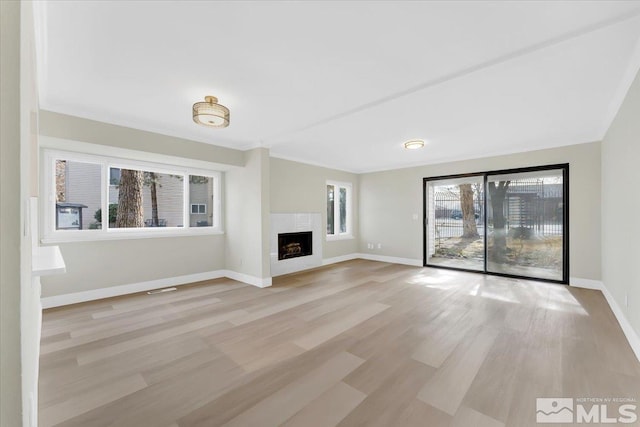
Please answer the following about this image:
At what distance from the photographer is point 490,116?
322cm

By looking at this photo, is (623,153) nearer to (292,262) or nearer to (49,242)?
(292,262)

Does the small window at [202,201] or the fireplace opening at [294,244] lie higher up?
the small window at [202,201]

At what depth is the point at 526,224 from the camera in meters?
4.75

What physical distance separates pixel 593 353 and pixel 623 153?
2.01m

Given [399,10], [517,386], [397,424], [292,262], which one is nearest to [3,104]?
[399,10]

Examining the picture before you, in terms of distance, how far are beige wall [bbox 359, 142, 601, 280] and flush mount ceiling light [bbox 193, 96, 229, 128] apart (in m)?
4.66

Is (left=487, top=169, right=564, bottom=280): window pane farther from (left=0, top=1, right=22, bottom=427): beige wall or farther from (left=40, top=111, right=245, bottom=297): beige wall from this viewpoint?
(left=0, top=1, right=22, bottom=427): beige wall

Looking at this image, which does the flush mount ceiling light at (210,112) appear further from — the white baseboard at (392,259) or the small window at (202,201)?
the white baseboard at (392,259)

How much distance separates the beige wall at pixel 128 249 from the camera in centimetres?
316

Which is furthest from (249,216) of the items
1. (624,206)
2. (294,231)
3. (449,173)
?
(624,206)

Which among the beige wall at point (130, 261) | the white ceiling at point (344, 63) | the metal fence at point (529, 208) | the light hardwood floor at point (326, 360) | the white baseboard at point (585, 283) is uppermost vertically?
the white ceiling at point (344, 63)

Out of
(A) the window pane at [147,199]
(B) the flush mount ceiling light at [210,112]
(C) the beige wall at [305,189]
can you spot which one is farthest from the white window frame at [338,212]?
(B) the flush mount ceiling light at [210,112]

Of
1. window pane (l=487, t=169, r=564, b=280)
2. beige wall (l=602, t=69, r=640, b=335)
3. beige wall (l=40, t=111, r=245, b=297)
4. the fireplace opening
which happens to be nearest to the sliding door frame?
window pane (l=487, t=169, r=564, b=280)

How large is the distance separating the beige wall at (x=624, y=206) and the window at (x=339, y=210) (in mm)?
4619
